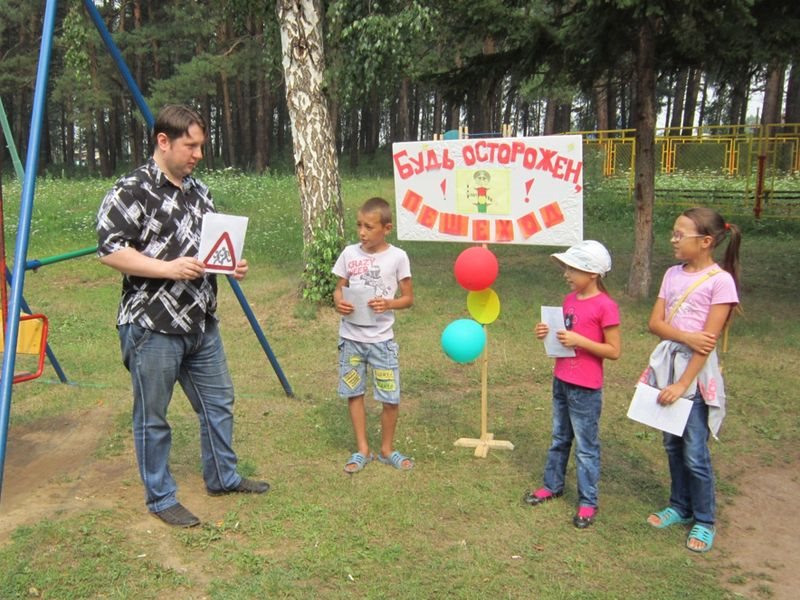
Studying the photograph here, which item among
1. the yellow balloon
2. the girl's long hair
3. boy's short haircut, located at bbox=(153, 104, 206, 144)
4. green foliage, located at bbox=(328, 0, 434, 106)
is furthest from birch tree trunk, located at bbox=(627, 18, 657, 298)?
boy's short haircut, located at bbox=(153, 104, 206, 144)

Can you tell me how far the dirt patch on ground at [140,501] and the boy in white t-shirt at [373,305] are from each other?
1067 millimetres

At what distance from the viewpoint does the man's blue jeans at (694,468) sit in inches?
134

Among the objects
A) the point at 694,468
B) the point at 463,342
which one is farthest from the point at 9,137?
the point at 694,468

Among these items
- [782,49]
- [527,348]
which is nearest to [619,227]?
[782,49]

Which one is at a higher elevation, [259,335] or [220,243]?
[220,243]

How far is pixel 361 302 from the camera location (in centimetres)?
407

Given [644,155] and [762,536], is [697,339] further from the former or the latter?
[644,155]

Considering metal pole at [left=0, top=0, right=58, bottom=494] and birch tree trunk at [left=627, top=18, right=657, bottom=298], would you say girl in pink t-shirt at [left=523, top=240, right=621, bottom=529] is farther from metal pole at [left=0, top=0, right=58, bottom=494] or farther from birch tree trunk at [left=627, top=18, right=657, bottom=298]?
birch tree trunk at [left=627, top=18, right=657, bottom=298]

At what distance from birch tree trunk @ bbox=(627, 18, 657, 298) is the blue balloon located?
197 inches

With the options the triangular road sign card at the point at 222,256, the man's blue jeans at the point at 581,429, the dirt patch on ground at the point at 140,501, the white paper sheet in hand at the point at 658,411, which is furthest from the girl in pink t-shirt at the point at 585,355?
the triangular road sign card at the point at 222,256

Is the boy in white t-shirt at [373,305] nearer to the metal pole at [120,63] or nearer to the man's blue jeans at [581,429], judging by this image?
the man's blue jeans at [581,429]

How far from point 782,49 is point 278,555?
6923 mm

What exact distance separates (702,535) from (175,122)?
319 centimetres

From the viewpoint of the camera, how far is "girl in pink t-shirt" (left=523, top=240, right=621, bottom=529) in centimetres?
346
